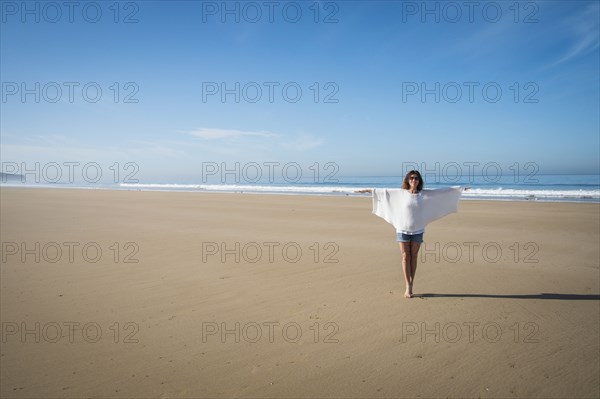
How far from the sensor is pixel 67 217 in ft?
48.8

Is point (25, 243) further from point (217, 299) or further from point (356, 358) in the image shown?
point (356, 358)

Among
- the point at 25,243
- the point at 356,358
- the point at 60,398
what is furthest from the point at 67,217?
the point at 356,358

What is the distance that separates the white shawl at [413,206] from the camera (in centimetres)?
557

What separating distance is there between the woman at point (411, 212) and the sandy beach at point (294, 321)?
2.08 ft

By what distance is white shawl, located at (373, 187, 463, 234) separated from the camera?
18.3 ft

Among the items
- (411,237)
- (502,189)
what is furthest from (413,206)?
(502,189)

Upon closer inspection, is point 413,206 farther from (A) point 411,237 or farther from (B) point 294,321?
(B) point 294,321

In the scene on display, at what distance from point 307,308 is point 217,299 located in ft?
5.07

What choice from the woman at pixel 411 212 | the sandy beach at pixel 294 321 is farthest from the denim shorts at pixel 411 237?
the sandy beach at pixel 294 321

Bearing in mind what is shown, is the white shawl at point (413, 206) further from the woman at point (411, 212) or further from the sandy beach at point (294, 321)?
the sandy beach at point (294, 321)

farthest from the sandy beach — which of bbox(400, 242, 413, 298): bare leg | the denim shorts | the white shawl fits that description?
the white shawl

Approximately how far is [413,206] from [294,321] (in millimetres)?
2729

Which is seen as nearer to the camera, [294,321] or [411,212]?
[294,321]

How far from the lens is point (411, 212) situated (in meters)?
5.57
